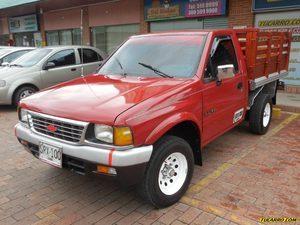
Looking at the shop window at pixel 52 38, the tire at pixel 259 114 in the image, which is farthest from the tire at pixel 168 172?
the shop window at pixel 52 38

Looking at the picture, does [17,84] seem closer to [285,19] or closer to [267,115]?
[267,115]

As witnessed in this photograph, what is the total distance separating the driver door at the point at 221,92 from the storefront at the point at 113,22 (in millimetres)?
10035

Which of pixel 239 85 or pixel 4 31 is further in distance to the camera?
pixel 4 31

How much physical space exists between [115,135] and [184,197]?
4.44 feet

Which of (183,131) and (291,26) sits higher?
(291,26)

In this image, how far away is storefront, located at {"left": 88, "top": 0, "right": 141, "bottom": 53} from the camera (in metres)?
14.6

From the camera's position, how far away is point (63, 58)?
9.52m

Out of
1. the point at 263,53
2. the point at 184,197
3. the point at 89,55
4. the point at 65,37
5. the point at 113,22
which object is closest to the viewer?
the point at 184,197

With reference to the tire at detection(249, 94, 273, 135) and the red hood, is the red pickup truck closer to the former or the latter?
the red hood

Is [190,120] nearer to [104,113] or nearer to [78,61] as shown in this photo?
[104,113]

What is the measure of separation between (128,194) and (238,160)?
189 cm

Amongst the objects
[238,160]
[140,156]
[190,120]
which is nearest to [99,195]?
[140,156]

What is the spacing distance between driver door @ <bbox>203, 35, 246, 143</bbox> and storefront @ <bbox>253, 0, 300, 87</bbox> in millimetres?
5545

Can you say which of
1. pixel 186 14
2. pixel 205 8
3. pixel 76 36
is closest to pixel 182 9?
pixel 186 14
